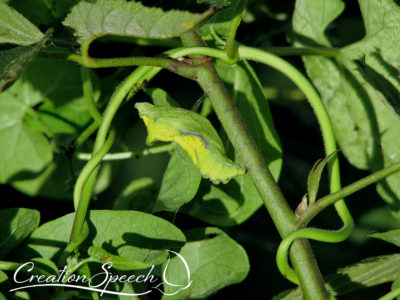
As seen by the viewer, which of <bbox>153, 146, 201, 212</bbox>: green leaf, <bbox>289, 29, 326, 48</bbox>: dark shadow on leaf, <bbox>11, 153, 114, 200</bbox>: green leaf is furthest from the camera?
<bbox>11, 153, 114, 200</bbox>: green leaf

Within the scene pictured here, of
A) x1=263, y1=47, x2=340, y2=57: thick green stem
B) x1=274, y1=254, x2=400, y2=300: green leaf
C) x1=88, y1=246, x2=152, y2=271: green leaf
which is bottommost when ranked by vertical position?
x1=274, y1=254, x2=400, y2=300: green leaf

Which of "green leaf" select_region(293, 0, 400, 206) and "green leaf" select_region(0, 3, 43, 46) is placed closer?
"green leaf" select_region(0, 3, 43, 46)

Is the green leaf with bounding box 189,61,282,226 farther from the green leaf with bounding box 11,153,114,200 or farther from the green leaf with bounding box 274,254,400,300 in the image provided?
the green leaf with bounding box 11,153,114,200

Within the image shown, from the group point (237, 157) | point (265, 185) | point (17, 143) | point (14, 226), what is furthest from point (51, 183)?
point (265, 185)

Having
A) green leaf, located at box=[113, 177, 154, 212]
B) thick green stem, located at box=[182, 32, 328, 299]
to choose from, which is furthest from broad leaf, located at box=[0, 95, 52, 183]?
thick green stem, located at box=[182, 32, 328, 299]

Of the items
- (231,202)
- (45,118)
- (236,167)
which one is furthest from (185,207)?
(45,118)

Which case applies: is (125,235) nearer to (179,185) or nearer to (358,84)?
(179,185)
